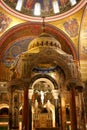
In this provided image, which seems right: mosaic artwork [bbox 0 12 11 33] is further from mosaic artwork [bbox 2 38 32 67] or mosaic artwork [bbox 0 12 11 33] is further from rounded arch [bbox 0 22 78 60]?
mosaic artwork [bbox 2 38 32 67]

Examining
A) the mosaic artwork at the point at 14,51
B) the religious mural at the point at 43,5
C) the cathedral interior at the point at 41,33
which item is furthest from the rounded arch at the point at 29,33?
the religious mural at the point at 43,5

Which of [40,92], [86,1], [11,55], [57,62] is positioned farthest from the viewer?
[11,55]

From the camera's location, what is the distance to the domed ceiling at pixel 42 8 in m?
15.3

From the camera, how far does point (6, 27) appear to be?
15344 mm

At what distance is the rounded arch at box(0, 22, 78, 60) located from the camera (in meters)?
15.4

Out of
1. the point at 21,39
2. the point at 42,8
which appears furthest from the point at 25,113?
the point at 42,8

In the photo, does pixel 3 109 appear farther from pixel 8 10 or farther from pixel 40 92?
pixel 8 10

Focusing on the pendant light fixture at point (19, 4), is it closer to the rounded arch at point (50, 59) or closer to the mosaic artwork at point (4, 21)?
the mosaic artwork at point (4, 21)

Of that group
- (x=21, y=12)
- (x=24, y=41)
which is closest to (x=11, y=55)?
(x=24, y=41)

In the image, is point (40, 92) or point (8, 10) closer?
point (40, 92)

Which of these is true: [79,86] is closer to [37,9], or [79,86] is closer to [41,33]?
[41,33]

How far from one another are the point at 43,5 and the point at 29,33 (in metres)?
2.41

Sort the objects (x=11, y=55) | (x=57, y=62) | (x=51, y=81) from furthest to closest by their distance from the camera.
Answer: (x=11, y=55), (x=51, y=81), (x=57, y=62)

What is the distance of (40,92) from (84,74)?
370cm
